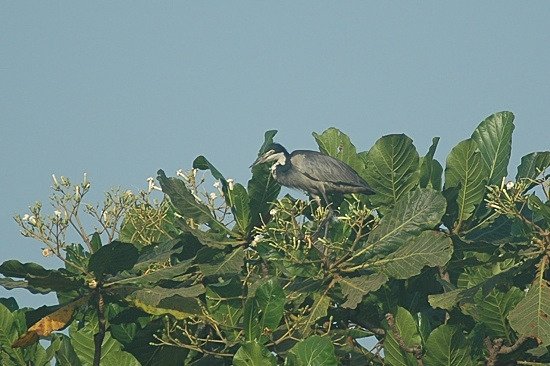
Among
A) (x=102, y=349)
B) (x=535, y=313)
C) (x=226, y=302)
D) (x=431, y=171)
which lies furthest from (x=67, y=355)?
(x=431, y=171)

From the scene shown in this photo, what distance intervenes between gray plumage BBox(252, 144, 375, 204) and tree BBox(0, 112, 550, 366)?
38 cm

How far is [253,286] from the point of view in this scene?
7.95 m

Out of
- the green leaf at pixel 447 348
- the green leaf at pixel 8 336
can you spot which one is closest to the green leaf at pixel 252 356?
the green leaf at pixel 447 348

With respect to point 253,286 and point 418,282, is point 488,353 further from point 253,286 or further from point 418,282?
point 253,286

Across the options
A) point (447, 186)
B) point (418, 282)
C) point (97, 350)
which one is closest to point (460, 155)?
point (447, 186)

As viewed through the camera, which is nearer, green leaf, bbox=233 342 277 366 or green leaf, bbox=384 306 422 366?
green leaf, bbox=233 342 277 366

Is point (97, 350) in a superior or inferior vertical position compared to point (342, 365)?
superior

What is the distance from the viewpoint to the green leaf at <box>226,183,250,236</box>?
857cm

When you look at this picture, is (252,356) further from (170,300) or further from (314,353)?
(170,300)

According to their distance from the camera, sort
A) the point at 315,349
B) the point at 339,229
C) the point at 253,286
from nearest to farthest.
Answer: the point at 315,349
the point at 253,286
the point at 339,229

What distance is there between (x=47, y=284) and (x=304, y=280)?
6.08 ft

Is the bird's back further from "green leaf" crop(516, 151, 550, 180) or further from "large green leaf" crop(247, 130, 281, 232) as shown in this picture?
"green leaf" crop(516, 151, 550, 180)

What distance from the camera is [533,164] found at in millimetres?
8938

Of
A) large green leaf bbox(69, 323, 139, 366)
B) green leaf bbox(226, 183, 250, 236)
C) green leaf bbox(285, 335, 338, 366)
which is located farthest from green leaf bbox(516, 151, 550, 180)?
large green leaf bbox(69, 323, 139, 366)
